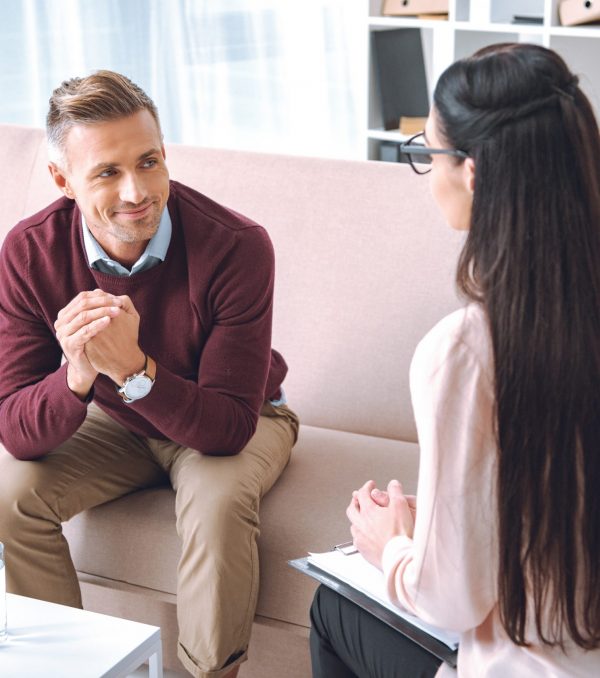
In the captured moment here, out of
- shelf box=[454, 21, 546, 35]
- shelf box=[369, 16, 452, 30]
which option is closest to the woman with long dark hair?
shelf box=[454, 21, 546, 35]

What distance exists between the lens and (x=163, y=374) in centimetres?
169

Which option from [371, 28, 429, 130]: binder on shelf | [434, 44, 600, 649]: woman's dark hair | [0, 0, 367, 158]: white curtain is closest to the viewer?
[434, 44, 600, 649]: woman's dark hair

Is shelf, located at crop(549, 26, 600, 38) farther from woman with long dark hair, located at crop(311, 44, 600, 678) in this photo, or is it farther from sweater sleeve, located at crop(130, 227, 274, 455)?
woman with long dark hair, located at crop(311, 44, 600, 678)

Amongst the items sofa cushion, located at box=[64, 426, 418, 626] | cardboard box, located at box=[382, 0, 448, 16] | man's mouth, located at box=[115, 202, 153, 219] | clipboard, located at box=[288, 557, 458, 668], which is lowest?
sofa cushion, located at box=[64, 426, 418, 626]

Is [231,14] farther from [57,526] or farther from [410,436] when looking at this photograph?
[57,526]

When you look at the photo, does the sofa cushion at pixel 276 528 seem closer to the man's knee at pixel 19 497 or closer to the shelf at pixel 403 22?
the man's knee at pixel 19 497

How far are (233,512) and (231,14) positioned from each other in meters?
2.53

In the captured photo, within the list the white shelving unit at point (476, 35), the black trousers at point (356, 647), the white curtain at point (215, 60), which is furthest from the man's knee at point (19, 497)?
the white curtain at point (215, 60)

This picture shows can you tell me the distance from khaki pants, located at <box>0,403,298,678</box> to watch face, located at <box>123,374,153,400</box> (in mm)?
171

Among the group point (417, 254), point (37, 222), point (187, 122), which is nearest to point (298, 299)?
point (417, 254)

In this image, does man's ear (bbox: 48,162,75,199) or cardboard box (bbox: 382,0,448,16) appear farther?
cardboard box (bbox: 382,0,448,16)

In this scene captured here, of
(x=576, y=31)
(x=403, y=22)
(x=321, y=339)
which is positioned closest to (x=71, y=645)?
(x=321, y=339)

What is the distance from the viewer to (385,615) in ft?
4.09

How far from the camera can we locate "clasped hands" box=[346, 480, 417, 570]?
1.24 m
